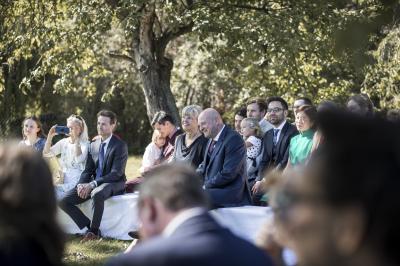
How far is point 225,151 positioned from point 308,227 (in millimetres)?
6998

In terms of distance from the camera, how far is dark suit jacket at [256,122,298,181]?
9.16 m

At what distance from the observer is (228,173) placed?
8430mm

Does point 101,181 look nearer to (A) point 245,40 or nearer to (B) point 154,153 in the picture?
(B) point 154,153

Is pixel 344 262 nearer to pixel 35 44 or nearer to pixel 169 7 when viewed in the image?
pixel 169 7

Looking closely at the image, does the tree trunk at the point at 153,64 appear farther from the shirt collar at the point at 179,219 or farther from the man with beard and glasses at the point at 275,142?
the shirt collar at the point at 179,219

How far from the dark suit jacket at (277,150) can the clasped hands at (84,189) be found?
2.53 m

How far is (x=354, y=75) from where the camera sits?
70.4ft

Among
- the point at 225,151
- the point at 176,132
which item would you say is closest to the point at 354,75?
the point at 176,132

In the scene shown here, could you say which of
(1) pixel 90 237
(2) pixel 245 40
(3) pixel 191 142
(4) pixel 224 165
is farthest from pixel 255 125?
(2) pixel 245 40

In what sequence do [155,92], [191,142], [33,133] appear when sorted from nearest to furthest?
[191,142] < [33,133] < [155,92]

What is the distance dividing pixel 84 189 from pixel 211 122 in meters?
2.66

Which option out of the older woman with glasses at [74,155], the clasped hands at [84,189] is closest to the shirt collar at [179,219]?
the clasped hands at [84,189]

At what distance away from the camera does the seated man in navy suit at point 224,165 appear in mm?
8422

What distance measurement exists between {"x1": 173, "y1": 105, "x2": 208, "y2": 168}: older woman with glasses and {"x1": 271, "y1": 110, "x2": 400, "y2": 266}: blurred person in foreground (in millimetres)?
7474
